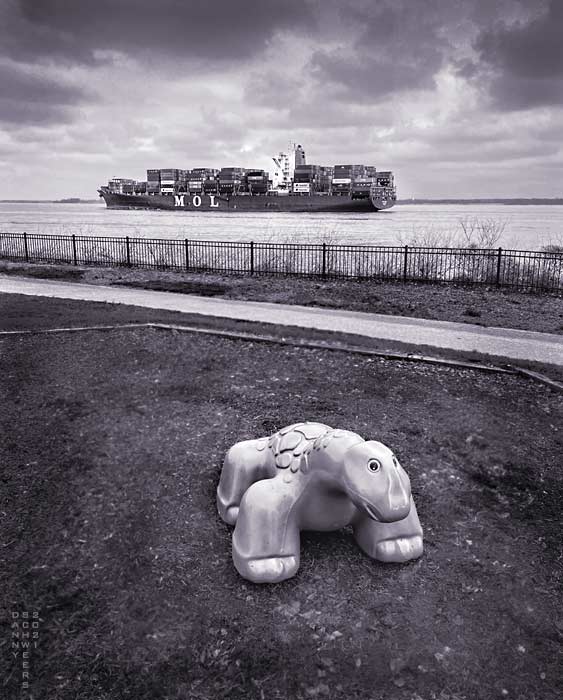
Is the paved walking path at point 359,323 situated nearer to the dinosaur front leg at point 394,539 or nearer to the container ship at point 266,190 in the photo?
the dinosaur front leg at point 394,539

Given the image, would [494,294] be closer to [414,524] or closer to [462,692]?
[414,524]

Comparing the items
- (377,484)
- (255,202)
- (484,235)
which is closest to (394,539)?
(377,484)

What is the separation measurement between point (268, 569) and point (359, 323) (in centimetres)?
777

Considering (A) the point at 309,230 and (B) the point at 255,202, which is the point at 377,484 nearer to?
(A) the point at 309,230

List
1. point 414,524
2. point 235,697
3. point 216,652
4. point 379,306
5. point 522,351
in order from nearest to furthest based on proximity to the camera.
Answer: point 235,697, point 216,652, point 414,524, point 522,351, point 379,306

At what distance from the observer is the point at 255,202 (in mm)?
130375

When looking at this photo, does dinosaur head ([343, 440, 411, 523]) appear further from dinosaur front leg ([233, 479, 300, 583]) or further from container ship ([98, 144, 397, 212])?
container ship ([98, 144, 397, 212])

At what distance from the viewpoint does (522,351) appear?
9.62 meters

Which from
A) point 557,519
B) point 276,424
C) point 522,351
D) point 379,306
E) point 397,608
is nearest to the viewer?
point 397,608

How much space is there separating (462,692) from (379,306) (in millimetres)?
10755

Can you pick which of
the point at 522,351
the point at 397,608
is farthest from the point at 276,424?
the point at 522,351

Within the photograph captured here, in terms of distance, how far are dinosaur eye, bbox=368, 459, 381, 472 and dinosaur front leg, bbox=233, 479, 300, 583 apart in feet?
2.13

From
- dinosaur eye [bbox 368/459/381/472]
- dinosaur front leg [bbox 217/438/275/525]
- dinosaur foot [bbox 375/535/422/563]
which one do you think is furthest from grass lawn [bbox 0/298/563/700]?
dinosaur eye [bbox 368/459/381/472]

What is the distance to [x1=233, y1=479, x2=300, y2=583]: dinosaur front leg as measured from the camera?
164 inches
